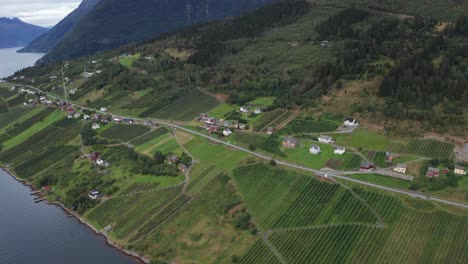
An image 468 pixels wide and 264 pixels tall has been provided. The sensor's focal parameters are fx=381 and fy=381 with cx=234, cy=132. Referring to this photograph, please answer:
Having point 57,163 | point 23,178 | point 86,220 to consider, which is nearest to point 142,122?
point 57,163

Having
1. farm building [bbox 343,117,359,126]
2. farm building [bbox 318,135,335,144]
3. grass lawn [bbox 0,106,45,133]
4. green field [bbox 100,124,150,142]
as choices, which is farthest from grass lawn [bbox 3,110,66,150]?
farm building [bbox 343,117,359,126]

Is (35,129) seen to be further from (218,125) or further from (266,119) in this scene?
(266,119)

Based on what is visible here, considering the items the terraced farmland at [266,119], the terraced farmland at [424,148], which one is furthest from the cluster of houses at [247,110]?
the terraced farmland at [424,148]

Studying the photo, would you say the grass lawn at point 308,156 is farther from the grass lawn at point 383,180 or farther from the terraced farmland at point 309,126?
the grass lawn at point 383,180

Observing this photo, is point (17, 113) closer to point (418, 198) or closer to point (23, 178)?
point (23, 178)

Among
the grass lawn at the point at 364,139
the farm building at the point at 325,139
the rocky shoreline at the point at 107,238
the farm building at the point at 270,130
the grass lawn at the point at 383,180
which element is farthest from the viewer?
the farm building at the point at 270,130
